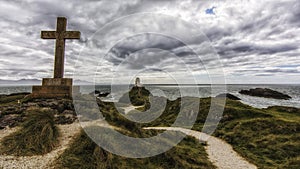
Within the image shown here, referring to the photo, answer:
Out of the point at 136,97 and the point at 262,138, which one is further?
the point at 136,97

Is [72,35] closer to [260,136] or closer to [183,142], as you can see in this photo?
[183,142]

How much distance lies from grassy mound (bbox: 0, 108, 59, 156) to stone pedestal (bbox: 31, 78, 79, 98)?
3.42 m

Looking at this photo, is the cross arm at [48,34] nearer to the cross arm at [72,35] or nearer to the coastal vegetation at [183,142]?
the cross arm at [72,35]

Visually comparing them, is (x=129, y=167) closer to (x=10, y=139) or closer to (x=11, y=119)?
(x=10, y=139)

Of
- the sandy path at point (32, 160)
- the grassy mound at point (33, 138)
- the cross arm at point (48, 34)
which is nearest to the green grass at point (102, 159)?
the sandy path at point (32, 160)

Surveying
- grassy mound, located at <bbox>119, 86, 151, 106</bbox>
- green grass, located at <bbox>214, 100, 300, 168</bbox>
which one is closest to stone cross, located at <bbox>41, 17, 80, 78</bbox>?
green grass, located at <bbox>214, 100, 300, 168</bbox>

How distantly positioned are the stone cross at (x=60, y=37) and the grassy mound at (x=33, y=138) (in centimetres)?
467

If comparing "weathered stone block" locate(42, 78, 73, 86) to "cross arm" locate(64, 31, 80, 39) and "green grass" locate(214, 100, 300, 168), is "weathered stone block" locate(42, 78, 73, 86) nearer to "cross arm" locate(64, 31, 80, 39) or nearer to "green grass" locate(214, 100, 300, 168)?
"cross arm" locate(64, 31, 80, 39)

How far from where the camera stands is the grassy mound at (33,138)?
697 cm

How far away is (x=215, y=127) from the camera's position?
734 inches

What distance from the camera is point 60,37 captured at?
12.7 meters

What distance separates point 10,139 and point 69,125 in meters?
2.40

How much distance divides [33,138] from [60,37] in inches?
291

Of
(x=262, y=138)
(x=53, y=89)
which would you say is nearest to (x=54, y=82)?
(x=53, y=89)
